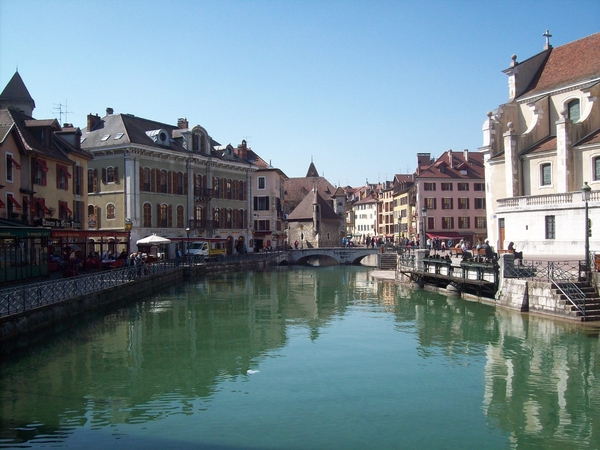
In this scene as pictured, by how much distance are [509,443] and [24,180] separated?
28650 mm

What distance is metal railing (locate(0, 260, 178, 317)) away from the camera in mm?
18125

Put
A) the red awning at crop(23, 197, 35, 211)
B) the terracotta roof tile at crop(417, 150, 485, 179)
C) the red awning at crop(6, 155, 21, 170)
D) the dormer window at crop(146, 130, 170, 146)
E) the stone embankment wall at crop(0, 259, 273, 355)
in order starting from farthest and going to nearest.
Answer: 1. the terracotta roof tile at crop(417, 150, 485, 179)
2. the dormer window at crop(146, 130, 170, 146)
3. the red awning at crop(23, 197, 35, 211)
4. the red awning at crop(6, 155, 21, 170)
5. the stone embankment wall at crop(0, 259, 273, 355)

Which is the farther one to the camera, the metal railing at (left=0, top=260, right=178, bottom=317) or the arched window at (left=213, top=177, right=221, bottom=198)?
the arched window at (left=213, top=177, right=221, bottom=198)

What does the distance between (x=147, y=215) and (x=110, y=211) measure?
3.05 metres

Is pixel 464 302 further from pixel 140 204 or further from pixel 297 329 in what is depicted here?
pixel 140 204

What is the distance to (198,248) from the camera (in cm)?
5222

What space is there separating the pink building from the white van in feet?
93.8

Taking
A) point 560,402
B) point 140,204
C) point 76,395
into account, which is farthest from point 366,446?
point 140,204

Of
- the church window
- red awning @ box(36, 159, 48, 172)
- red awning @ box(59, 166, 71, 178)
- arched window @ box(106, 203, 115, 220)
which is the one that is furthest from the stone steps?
arched window @ box(106, 203, 115, 220)

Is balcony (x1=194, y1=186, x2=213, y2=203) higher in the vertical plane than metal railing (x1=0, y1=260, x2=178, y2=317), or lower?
higher

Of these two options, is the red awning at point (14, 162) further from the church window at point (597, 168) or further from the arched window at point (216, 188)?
the church window at point (597, 168)

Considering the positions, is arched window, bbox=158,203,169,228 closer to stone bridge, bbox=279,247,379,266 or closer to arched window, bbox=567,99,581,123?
stone bridge, bbox=279,247,379,266

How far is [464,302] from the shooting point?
2980 cm

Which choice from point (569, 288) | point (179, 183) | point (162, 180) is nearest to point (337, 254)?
point (179, 183)
